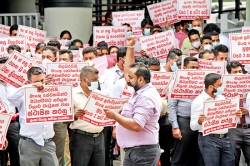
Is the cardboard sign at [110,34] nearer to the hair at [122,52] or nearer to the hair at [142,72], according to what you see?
the hair at [122,52]

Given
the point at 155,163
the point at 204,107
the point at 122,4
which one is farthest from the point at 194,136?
the point at 122,4

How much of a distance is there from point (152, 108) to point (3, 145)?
87.7 inches

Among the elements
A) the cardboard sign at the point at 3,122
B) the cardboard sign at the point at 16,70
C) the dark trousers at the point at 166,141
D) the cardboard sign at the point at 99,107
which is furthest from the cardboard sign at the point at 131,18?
the cardboard sign at the point at 3,122

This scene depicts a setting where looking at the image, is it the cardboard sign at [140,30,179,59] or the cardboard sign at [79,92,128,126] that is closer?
the cardboard sign at [79,92,128,126]

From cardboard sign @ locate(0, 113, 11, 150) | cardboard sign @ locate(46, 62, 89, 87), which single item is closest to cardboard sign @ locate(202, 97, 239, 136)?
cardboard sign @ locate(46, 62, 89, 87)

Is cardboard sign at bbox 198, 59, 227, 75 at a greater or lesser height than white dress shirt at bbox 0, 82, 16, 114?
greater

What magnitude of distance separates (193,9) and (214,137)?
5614mm

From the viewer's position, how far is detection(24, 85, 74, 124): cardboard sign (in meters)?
10.8

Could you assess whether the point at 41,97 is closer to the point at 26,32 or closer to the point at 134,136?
the point at 134,136

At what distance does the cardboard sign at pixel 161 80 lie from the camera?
1239 cm

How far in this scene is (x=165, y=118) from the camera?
1322cm

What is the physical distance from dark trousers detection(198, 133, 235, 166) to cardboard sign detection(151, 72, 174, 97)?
123 cm

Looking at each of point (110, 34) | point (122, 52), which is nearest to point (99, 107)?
point (122, 52)

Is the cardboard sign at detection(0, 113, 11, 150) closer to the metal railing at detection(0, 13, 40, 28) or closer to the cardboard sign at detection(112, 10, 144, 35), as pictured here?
the cardboard sign at detection(112, 10, 144, 35)
